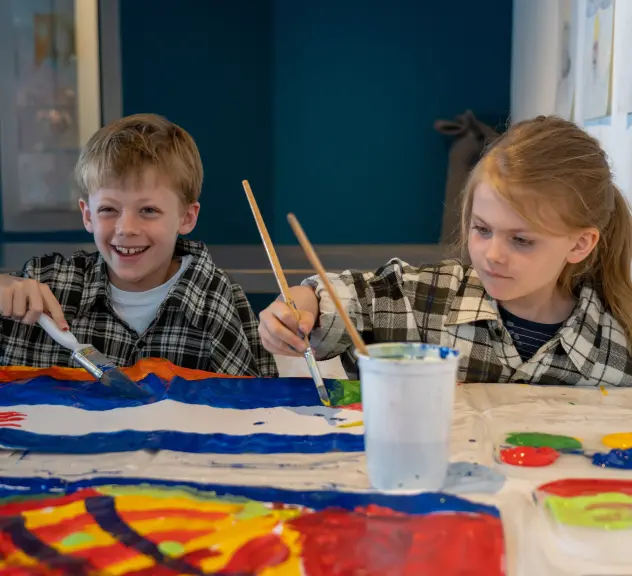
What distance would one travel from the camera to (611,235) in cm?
133

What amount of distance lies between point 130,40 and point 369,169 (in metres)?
1.16

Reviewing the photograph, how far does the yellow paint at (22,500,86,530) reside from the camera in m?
0.64

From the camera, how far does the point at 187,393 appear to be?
3.38 feet

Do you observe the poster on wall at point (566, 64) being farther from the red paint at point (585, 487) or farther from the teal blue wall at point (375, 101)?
the red paint at point (585, 487)

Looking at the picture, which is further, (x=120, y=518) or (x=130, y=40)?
(x=130, y=40)

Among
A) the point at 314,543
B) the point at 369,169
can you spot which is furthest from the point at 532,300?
the point at 369,169

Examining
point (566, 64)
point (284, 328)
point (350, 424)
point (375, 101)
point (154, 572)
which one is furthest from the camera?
point (375, 101)

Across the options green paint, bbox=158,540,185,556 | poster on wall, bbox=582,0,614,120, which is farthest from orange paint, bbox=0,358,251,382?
poster on wall, bbox=582,0,614,120

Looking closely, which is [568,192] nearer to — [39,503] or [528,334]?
[528,334]

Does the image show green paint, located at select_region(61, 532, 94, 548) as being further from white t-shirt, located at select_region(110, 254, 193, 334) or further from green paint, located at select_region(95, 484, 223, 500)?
white t-shirt, located at select_region(110, 254, 193, 334)

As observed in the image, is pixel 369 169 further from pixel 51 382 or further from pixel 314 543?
pixel 314 543

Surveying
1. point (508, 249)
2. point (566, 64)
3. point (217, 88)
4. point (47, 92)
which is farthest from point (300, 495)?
point (217, 88)

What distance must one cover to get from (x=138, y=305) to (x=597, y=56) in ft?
3.96

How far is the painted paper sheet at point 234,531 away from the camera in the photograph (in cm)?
56
